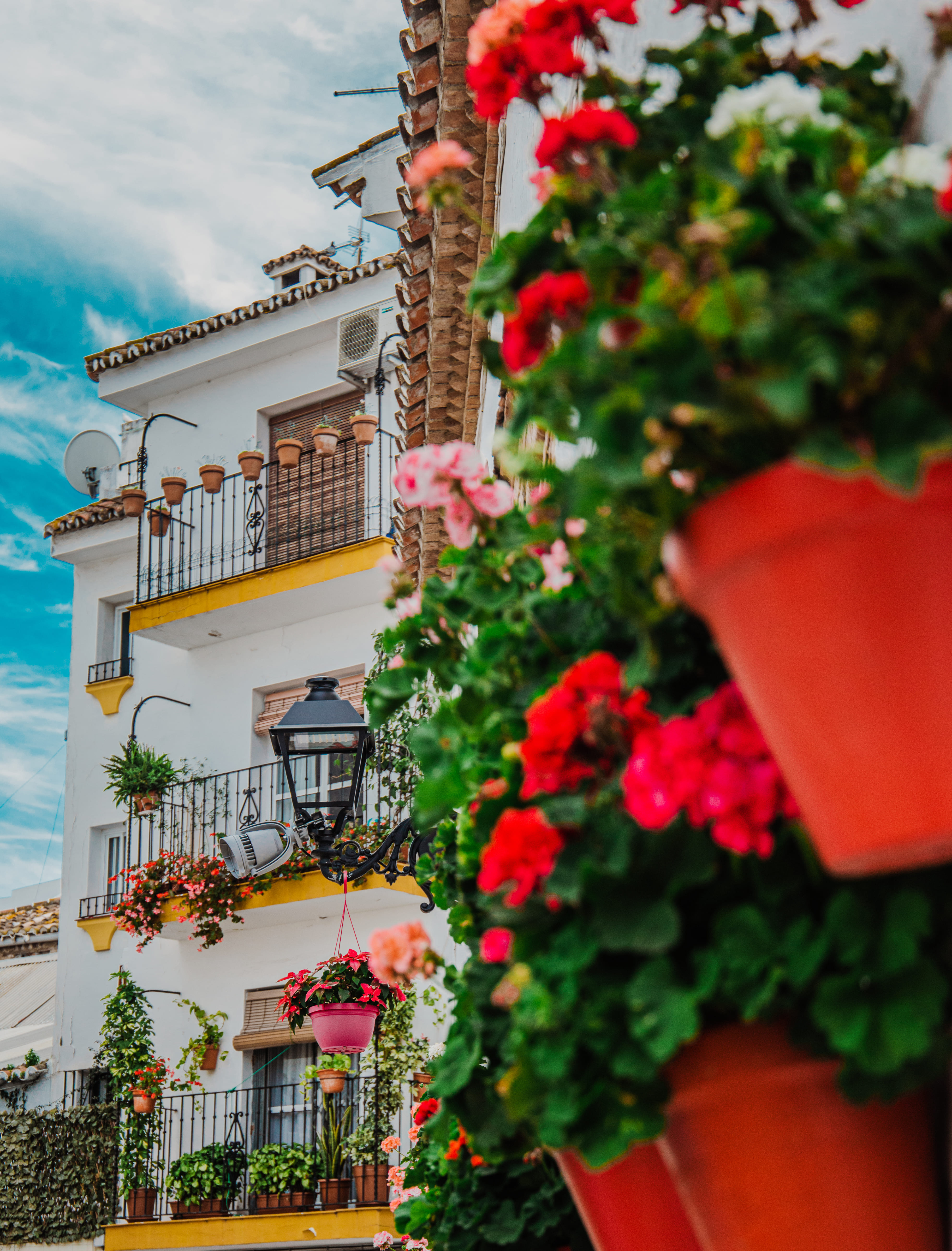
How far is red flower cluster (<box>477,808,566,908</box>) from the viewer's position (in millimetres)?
1330

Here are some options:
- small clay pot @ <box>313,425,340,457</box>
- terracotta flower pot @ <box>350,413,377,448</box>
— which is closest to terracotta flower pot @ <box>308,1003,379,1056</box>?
terracotta flower pot @ <box>350,413,377,448</box>

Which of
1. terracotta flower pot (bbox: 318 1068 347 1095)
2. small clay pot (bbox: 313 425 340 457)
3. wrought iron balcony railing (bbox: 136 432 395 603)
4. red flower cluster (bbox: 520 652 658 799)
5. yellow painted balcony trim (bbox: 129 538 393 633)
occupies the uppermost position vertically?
small clay pot (bbox: 313 425 340 457)

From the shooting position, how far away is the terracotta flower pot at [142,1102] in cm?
1347

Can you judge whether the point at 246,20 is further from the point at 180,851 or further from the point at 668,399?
the point at 668,399

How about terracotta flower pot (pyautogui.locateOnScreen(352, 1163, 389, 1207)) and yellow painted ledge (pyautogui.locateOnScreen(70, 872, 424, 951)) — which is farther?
yellow painted ledge (pyautogui.locateOnScreen(70, 872, 424, 951))

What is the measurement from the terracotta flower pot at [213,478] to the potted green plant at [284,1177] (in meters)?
7.51

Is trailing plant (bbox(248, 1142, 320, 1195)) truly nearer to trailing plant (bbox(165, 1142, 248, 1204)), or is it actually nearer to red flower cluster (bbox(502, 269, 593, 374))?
trailing plant (bbox(165, 1142, 248, 1204))

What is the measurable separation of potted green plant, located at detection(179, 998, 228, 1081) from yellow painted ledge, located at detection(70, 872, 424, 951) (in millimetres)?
965

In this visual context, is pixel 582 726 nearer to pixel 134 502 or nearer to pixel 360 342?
pixel 360 342

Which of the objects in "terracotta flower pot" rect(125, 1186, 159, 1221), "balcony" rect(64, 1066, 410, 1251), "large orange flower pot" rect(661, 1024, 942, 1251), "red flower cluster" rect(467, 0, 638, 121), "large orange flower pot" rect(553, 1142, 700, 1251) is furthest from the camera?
"terracotta flower pot" rect(125, 1186, 159, 1221)


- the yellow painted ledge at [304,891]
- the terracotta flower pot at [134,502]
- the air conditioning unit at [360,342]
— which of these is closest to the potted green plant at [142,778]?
the yellow painted ledge at [304,891]

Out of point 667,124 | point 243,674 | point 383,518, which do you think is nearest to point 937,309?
point 667,124

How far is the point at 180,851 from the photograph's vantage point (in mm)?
14680

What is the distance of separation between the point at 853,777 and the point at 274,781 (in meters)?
13.8
